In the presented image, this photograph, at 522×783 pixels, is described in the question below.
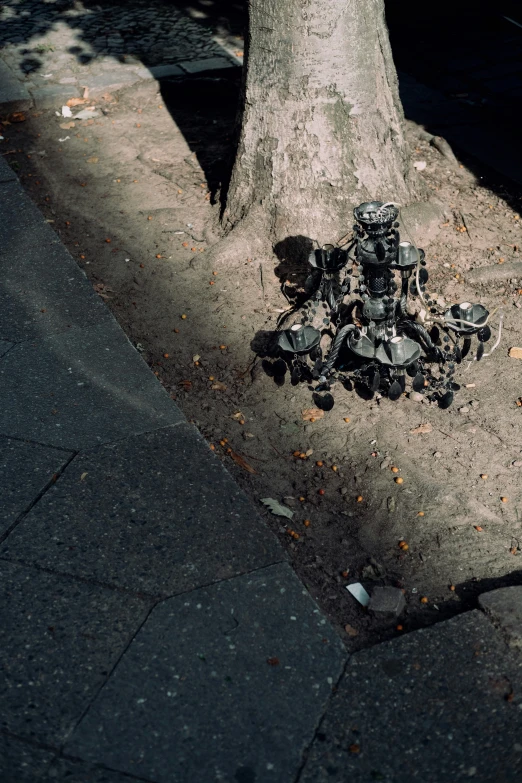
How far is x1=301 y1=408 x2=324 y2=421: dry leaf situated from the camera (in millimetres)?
4191

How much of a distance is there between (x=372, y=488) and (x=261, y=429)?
2.19ft

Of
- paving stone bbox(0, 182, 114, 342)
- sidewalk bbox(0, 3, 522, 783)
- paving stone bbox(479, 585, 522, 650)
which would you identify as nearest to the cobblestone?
paving stone bbox(0, 182, 114, 342)

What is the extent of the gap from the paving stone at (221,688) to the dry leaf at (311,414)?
1.10 m

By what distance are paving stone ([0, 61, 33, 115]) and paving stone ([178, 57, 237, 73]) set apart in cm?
165

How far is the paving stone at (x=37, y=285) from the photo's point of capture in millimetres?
4805

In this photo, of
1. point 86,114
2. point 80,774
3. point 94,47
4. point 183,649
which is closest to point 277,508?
point 183,649

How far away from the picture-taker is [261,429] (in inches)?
162

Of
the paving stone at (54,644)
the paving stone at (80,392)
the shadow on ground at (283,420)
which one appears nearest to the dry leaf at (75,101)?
the shadow on ground at (283,420)

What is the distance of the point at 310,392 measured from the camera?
435 cm

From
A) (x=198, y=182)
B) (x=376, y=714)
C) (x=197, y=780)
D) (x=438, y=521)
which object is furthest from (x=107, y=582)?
(x=198, y=182)

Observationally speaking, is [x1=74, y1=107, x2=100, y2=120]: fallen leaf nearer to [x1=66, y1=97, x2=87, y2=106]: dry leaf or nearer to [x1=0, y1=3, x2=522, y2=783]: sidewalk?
[x1=66, y1=97, x2=87, y2=106]: dry leaf

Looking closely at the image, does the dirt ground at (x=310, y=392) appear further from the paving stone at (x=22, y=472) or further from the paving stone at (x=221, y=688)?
the paving stone at (x=22, y=472)

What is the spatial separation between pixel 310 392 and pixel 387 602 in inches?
56.3

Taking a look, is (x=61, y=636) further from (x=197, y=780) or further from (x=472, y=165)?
(x=472, y=165)
